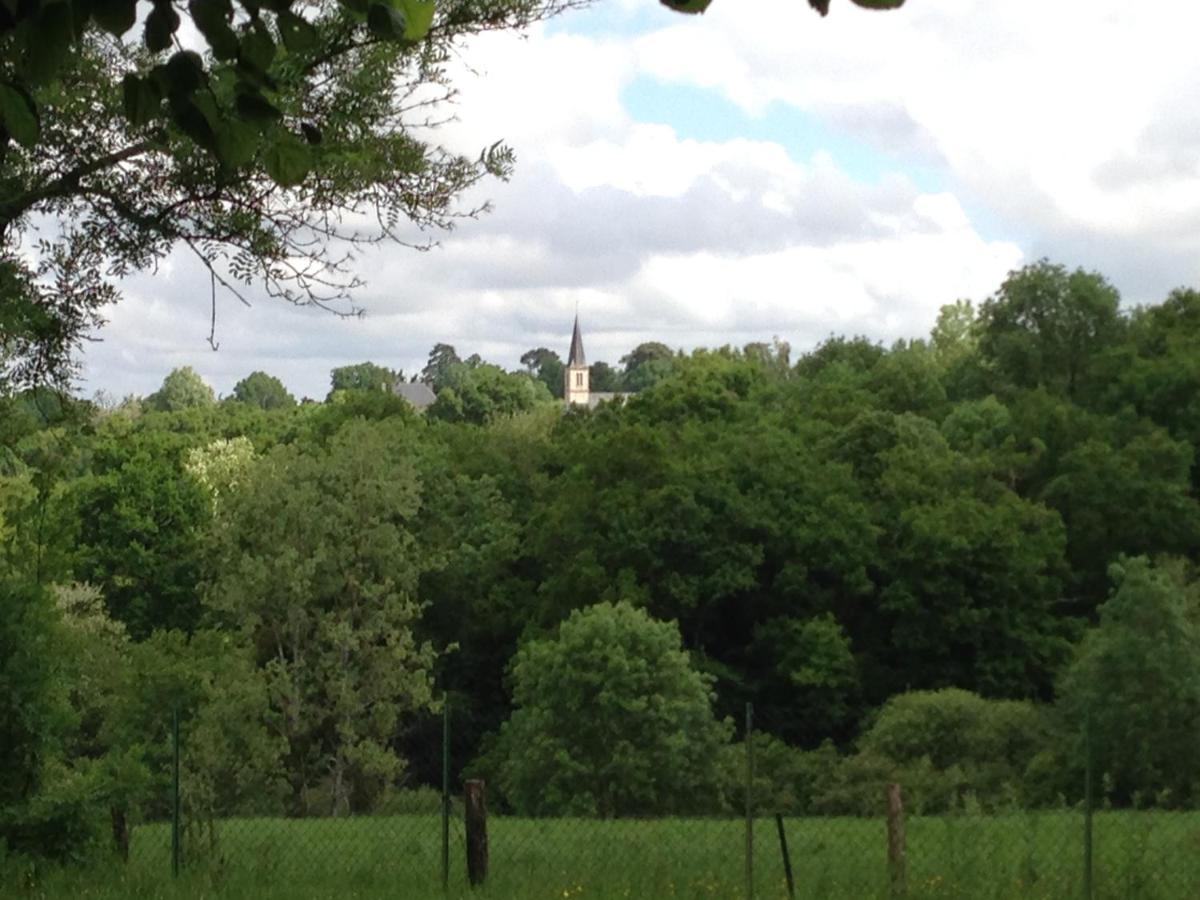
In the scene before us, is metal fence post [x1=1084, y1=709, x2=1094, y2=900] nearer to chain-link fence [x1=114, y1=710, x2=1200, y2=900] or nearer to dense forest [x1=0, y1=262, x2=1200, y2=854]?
chain-link fence [x1=114, y1=710, x2=1200, y2=900]

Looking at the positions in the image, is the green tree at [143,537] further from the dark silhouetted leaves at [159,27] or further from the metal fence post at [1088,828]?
the dark silhouetted leaves at [159,27]

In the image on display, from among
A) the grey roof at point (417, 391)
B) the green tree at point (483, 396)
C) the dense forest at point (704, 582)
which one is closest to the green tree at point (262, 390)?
the grey roof at point (417, 391)

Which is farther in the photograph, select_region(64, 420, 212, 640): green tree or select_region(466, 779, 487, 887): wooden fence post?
select_region(64, 420, 212, 640): green tree

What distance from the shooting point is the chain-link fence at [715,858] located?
1059 centimetres

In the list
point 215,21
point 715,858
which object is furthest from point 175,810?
point 215,21

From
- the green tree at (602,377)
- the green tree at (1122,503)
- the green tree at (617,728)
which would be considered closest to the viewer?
the green tree at (617,728)

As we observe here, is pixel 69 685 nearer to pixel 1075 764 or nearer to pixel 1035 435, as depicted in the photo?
pixel 1075 764

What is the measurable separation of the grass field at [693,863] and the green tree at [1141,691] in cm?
1314

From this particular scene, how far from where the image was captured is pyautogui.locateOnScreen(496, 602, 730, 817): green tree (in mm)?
36281

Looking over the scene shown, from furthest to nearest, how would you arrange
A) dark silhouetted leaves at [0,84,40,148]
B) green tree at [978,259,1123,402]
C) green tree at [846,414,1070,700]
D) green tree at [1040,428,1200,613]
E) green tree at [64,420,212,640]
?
green tree at [978,259,1123,402]
green tree at [64,420,212,640]
green tree at [1040,428,1200,613]
green tree at [846,414,1070,700]
dark silhouetted leaves at [0,84,40,148]

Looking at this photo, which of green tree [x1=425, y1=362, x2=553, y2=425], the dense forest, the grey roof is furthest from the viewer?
the grey roof

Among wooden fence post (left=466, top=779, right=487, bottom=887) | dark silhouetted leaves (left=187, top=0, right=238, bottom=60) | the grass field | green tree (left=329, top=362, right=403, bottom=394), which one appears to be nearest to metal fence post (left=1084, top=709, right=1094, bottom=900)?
the grass field

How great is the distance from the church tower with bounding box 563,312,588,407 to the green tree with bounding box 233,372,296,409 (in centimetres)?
2244

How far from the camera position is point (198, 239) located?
10.1m
